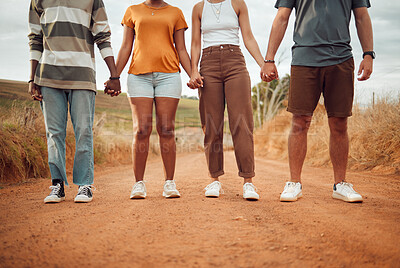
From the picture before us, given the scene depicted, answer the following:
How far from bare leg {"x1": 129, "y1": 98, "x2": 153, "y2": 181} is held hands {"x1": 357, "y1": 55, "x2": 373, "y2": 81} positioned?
2182 mm

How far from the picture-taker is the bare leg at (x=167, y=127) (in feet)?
11.7

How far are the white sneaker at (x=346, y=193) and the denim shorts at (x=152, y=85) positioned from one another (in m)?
1.93

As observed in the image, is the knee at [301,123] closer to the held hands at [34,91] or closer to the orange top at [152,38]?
the orange top at [152,38]

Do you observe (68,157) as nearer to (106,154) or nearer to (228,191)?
(106,154)

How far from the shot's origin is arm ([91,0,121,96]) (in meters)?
3.62

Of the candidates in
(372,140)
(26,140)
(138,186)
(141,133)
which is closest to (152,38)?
(141,133)

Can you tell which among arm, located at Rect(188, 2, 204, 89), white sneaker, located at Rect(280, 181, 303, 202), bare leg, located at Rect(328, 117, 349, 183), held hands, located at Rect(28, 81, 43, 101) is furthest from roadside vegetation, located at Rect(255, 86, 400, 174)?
held hands, located at Rect(28, 81, 43, 101)

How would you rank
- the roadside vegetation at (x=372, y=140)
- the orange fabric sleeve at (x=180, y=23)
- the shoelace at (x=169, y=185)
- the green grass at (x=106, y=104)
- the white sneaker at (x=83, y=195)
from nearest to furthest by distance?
the white sneaker at (x=83, y=195), the shoelace at (x=169, y=185), the orange fabric sleeve at (x=180, y=23), the roadside vegetation at (x=372, y=140), the green grass at (x=106, y=104)

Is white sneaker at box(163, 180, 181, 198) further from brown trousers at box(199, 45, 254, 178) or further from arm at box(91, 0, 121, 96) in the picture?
arm at box(91, 0, 121, 96)

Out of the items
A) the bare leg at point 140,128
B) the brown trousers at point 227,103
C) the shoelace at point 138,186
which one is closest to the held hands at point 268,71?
the brown trousers at point 227,103

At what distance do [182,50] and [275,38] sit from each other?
1.04 meters

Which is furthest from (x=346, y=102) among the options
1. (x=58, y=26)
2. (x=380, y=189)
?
(x=58, y=26)

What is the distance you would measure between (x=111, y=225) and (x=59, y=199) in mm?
1343

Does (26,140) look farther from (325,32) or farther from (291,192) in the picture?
(325,32)
